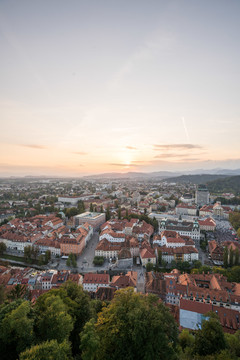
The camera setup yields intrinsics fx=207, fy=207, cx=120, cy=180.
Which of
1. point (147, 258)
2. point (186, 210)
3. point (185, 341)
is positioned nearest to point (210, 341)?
point (185, 341)

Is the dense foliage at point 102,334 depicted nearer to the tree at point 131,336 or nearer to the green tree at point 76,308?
the tree at point 131,336

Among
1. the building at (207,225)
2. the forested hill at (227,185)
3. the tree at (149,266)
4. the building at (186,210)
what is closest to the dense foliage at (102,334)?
the tree at (149,266)

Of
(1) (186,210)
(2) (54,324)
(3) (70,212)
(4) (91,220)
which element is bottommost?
(1) (186,210)

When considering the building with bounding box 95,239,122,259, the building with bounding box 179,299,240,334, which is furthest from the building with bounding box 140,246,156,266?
the building with bounding box 179,299,240,334

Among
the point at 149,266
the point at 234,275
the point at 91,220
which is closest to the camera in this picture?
the point at 234,275

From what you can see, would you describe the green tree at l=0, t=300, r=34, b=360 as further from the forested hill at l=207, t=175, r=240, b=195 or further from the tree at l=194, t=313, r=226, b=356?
the forested hill at l=207, t=175, r=240, b=195

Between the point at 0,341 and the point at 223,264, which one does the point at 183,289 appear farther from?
the point at 0,341

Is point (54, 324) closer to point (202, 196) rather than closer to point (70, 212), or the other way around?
point (70, 212)
